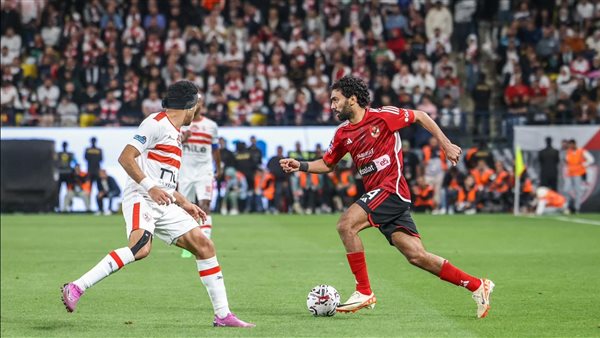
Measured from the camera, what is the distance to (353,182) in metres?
33.4

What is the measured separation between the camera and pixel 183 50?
36.1 meters

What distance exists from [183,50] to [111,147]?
4.62 meters

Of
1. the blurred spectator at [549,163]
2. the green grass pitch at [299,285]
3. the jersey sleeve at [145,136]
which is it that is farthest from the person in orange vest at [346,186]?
the jersey sleeve at [145,136]

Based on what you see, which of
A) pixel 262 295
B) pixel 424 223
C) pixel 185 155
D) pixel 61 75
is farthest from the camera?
pixel 61 75

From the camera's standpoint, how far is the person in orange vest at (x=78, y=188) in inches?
1278

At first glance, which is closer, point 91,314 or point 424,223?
point 91,314

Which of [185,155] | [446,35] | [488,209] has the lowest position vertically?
[488,209]

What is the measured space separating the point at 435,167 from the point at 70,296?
23.9 meters

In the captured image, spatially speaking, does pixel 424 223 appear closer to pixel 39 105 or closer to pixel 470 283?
pixel 39 105

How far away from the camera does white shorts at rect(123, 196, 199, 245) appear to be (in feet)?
34.9

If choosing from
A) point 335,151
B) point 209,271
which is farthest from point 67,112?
point 209,271

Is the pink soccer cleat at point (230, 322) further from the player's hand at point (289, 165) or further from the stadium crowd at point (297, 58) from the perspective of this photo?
the stadium crowd at point (297, 58)

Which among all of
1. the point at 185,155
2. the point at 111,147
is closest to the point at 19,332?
the point at 185,155

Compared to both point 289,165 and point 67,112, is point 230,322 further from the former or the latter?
point 67,112
